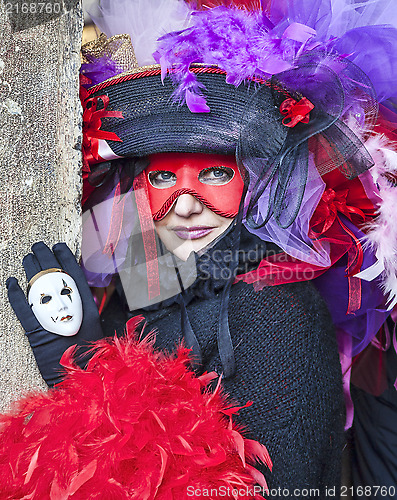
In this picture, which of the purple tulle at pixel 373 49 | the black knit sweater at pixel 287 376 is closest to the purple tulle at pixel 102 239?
the black knit sweater at pixel 287 376

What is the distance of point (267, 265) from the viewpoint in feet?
4.26

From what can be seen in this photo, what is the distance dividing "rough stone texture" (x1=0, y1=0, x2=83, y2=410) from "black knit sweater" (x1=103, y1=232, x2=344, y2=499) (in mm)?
440

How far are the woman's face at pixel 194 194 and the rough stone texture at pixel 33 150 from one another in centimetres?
23

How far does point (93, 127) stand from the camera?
4.52 feet

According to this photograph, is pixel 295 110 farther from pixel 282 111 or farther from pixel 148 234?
pixel 148 234

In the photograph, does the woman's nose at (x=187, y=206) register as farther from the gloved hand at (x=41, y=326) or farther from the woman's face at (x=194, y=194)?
the gloved hand at (x=41, y=326)

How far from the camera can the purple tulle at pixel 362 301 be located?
53.3 inches

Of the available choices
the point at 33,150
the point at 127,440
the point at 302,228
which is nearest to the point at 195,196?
the point at 302,228

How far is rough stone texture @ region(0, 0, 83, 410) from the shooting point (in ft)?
4.17

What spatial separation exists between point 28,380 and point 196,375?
0.45 m

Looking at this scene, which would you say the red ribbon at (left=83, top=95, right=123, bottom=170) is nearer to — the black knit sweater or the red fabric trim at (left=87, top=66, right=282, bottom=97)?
the red fabric trim at (left=87, top=66, right=282, bottom=97)

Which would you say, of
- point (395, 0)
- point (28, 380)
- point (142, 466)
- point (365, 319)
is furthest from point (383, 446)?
point (395, 0)

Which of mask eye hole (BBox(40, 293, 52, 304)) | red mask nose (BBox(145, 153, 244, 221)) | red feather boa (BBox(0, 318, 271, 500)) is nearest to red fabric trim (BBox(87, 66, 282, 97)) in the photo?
red mask nose (BBox(145, 153, 244, 221))

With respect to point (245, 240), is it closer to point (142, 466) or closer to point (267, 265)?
point (267, 265)
